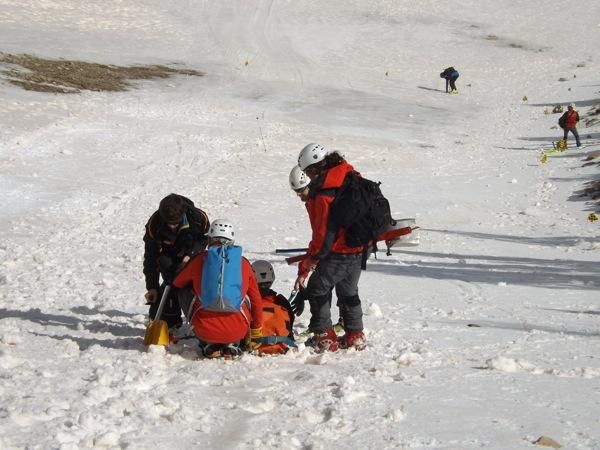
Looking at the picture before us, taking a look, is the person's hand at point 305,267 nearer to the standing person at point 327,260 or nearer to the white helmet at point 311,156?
the standing person at point 327,260

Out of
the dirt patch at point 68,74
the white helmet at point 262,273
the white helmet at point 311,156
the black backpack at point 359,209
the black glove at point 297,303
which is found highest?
the dirt patch at point 68,74

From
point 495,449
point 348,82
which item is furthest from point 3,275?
point 348,82

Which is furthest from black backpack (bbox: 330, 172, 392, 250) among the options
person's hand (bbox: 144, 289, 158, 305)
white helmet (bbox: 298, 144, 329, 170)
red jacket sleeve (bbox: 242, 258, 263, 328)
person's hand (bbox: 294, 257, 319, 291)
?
person's hand (bbox: 144, 289, 158, 305)

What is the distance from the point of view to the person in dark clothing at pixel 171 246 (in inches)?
307

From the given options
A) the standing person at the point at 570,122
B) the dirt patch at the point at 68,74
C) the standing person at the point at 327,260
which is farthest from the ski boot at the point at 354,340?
the standing person at the point at 570,122

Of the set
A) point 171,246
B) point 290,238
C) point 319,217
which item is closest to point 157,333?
point 171,246

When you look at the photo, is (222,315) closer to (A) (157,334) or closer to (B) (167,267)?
(A) (157,334)

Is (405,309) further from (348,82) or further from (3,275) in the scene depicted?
(348,82)

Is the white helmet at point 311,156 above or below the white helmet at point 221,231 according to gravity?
above

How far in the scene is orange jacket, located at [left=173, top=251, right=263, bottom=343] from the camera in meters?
7.02

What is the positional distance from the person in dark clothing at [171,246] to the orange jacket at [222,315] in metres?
0.59

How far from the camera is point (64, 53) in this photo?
3209 cm

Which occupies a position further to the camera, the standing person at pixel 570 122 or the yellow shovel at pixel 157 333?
the standing person at pixel 570 122

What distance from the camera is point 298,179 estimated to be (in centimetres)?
739
